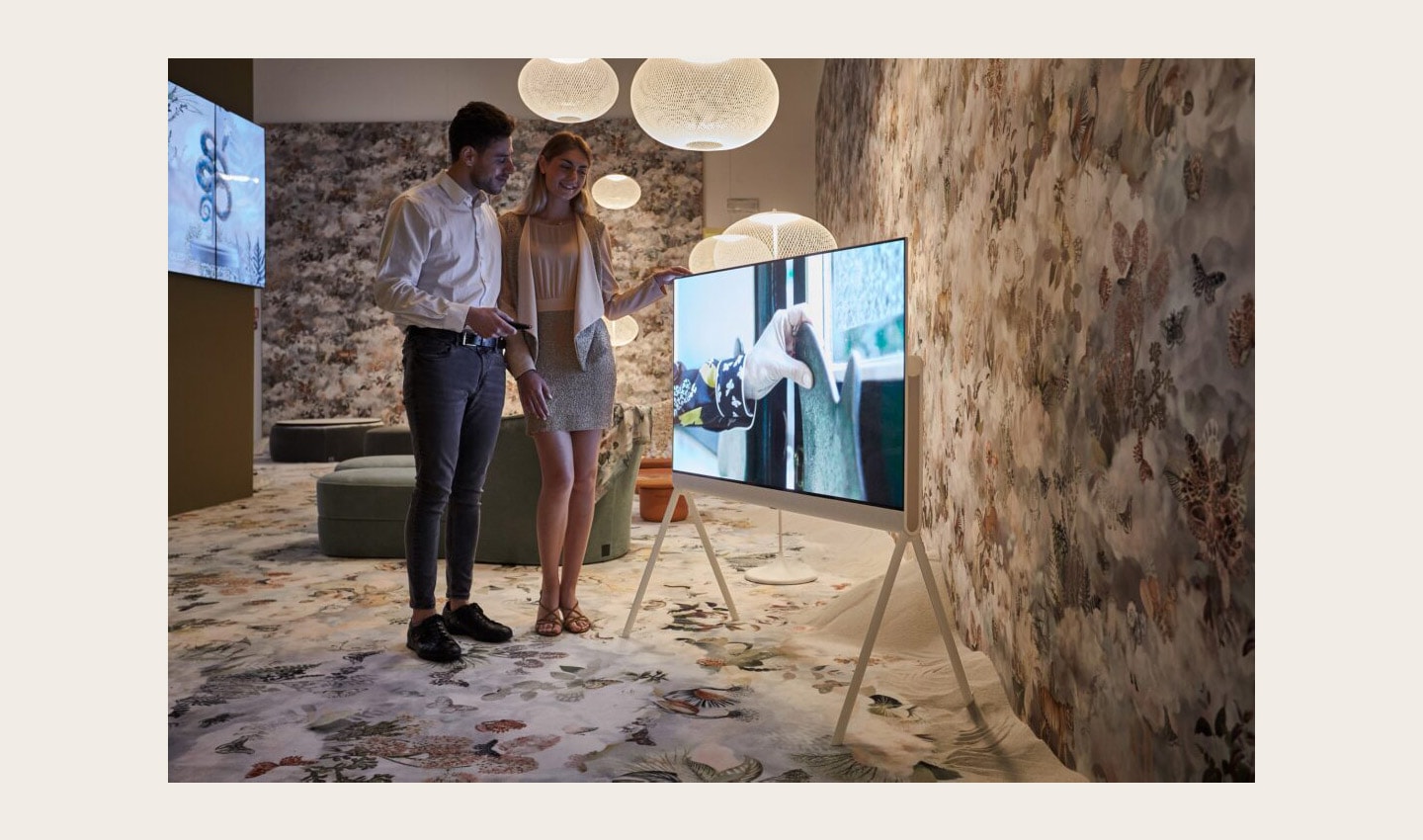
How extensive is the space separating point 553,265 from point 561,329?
7.1 inches

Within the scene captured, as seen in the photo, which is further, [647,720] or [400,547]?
[400,547]

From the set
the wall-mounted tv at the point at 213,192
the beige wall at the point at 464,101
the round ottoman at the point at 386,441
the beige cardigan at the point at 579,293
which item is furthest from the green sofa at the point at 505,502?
the beige wall at the point at 464,101

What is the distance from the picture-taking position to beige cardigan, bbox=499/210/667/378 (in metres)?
2.71

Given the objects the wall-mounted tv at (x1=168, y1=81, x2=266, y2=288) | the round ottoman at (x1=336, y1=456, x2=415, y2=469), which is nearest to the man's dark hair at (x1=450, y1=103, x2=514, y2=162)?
the round ottoman at (x1=336, y1=456, x2=415, y2=469)

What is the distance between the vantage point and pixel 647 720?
208cm

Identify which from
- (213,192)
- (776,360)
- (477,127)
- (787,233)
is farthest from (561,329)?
(213,192)

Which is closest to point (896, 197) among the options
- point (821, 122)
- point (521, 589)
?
point (521, 589)

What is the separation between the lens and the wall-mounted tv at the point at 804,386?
200cm

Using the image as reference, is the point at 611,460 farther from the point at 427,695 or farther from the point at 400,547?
the point at 427,695

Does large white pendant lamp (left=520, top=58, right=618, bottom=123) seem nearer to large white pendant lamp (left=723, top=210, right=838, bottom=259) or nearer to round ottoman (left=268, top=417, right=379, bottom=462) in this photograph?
large white pendant lamp (left=723, top=210, right=838, bottom=259)

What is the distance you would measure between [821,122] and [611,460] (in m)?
4.86

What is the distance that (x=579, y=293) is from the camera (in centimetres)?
271

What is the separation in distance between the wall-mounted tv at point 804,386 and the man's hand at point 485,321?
0.55 meters

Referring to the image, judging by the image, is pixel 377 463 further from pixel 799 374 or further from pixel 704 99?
pixel 799 374
